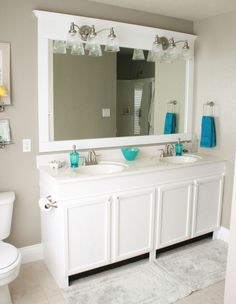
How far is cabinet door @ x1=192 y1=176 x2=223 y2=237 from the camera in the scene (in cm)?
308

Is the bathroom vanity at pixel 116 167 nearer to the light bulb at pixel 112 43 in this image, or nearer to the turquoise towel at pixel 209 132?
the light bulb at pixel 112 43

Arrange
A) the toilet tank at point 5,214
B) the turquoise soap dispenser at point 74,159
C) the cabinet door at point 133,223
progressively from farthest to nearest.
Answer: the turquoise soap dispenser at point 74,159, the cabinet door at point 133,223, the toilet tank at point 5,214

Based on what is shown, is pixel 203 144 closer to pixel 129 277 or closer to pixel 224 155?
pixel 224 155

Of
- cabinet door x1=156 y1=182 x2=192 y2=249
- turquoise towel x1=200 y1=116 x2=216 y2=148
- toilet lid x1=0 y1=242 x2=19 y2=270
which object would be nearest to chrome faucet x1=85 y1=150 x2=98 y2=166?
cabinet door x1=156 y1=182 x2=192 y2=249

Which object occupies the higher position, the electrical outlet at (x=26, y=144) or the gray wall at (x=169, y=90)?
the gray wall at (x=169, y=90)

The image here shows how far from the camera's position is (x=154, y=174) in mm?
2736

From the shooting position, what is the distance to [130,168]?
269 cm

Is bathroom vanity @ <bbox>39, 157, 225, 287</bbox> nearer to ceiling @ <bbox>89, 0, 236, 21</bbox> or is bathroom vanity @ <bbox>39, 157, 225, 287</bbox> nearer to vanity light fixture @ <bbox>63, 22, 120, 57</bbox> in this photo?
vanity light fixture @ <bbox>63, 22, 120, 57</bbox>

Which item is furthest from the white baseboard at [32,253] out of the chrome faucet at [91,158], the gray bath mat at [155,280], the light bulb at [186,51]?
the light bulb at [186,51]

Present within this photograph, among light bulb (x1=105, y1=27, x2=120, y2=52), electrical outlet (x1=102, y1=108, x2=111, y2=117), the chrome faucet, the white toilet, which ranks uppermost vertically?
light bulb (x1=105, y1=27, x2=120, y2=52)

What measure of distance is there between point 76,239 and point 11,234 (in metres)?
0.69

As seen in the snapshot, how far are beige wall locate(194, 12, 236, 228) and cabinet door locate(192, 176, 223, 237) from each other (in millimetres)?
93

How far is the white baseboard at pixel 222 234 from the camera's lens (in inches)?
129

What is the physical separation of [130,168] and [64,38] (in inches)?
49.6
